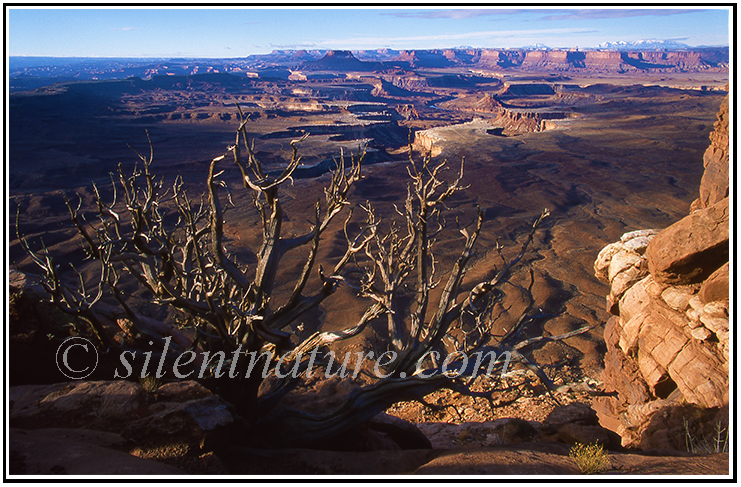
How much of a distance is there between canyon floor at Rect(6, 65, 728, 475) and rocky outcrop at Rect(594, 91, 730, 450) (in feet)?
5.81

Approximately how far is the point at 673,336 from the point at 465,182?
27021mm

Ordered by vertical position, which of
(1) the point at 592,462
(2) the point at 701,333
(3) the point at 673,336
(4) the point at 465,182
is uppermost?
(4) the point at 465,182

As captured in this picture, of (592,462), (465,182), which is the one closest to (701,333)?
(592,462)

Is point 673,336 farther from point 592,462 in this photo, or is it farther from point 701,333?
point 592,462

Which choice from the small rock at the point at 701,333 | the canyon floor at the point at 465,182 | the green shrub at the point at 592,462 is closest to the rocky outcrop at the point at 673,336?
the small rock at the point at 701,333

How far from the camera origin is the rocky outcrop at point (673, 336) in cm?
608

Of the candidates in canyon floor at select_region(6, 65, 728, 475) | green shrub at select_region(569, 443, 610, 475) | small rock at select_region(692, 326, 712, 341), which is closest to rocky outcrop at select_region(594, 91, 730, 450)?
small rock at select_region(692, 326, 712, 341)

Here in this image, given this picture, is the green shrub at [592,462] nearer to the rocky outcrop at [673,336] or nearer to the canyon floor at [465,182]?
the canyon floor at [465,182]

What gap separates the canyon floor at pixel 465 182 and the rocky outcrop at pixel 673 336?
5.81 ft

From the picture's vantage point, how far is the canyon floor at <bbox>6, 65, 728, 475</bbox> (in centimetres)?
610

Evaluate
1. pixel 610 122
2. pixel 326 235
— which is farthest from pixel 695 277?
pixel 610 122

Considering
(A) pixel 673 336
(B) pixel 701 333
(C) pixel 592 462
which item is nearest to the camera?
(C) pixel 592 462

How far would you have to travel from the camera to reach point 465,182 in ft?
109

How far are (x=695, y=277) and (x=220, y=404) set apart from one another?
7.16 m
